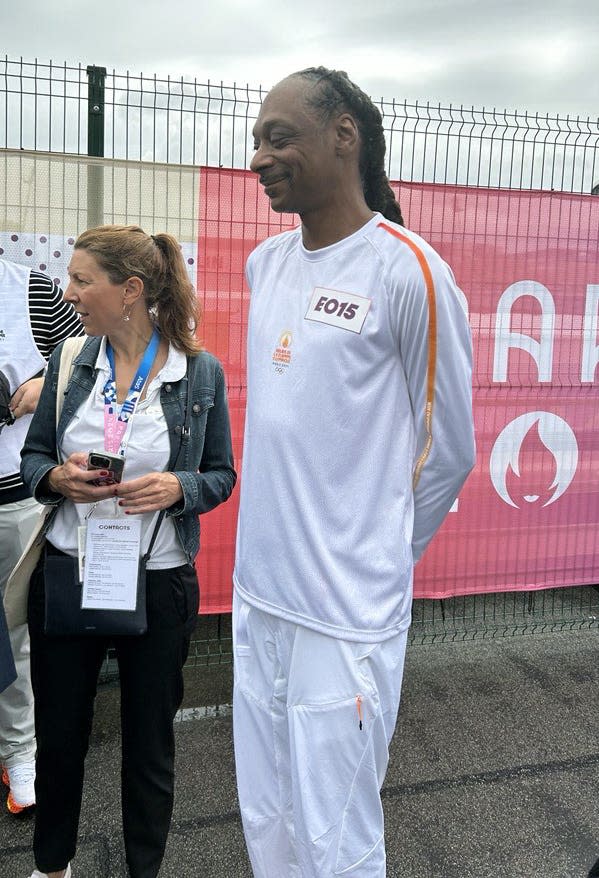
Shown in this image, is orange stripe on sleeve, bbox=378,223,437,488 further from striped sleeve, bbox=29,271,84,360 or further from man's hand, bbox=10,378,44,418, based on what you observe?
striped sleeve, bbox=29,271,84,360

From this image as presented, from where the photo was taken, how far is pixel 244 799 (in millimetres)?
1846

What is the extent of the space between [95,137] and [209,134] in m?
0.54

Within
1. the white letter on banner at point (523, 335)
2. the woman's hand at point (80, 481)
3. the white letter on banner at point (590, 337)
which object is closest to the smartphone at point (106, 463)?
the woman's hand at point (80, 481)

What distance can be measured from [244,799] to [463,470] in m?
0.94

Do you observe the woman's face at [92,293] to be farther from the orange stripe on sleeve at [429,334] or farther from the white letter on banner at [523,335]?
the white letter on banner at [523,335]

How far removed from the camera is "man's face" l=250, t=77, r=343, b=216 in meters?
1.64

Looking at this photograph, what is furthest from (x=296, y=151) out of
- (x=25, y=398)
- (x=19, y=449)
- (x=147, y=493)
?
(x=19, y=449)

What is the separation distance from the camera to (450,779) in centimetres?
317

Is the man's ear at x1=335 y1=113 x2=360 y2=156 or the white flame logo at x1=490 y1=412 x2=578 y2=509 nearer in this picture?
the man's ear at x1=335 y1=113 x2=360 y2=156

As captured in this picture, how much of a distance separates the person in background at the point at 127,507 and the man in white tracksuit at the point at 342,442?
545 millimetres

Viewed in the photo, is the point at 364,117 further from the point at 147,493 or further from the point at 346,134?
the point at 147,493

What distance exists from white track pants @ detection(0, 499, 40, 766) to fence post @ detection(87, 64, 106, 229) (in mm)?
1554

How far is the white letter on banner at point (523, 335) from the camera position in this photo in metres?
4.13

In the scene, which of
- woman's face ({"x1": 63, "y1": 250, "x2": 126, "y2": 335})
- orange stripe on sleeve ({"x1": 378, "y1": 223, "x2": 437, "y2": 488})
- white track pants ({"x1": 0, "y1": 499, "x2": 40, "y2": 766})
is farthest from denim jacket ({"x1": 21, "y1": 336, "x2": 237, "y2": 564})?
orange stripe on sleeve ({"x1": 378, "y1": 223, "x2": 437, "y2": 488})
